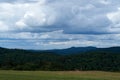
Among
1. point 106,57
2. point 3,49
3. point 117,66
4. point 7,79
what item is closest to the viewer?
point 7,79

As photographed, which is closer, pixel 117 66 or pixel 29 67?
pixel 29 67

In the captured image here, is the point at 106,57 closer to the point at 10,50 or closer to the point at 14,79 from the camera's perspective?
the point at 10,50

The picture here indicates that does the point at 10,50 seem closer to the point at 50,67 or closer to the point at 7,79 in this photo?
the point at 50,67

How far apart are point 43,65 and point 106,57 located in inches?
1892

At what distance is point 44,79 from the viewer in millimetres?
48125

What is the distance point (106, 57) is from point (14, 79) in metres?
107

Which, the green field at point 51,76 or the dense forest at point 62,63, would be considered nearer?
the green field at point 51,76

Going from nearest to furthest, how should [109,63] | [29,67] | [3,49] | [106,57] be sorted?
1. [29,67]
2. [109,63]
3. [106,57]
4. [3,49]

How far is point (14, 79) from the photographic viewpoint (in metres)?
46.6

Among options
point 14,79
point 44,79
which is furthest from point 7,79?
point 44,79

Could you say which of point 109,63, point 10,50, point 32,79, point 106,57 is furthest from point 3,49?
point 32,79

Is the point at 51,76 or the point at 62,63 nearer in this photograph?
the point at 51,76

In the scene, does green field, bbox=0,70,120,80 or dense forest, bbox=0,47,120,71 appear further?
dense forest, bbox=0,47,120,71

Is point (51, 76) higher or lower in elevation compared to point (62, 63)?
lower
